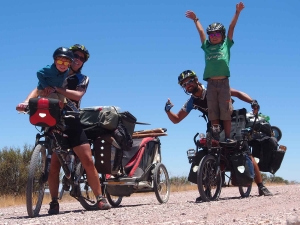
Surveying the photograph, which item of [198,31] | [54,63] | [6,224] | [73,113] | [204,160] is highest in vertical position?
[198,31]

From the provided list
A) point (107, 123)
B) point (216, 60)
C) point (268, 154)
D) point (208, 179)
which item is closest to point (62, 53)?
point (107, 123)

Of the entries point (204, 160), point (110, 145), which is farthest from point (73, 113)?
point (204, 160)

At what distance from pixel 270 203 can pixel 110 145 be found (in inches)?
91.7

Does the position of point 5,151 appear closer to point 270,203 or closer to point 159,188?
Result: point 159,188

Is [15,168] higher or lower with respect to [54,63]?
lower

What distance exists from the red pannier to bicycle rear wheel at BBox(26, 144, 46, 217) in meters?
→ 0.50

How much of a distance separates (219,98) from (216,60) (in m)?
0.61

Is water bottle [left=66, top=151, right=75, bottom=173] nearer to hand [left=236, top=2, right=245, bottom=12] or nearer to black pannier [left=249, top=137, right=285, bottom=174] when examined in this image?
hand [left=236, top=2, right=245, bottom=12]

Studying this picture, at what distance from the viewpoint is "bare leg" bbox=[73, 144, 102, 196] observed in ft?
22.0

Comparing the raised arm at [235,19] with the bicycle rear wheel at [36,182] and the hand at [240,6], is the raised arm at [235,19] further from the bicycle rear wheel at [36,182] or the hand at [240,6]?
the bicycle rear wheel at [36,182]

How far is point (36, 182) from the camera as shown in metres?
6.54

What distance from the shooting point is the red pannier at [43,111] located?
19.8 ft

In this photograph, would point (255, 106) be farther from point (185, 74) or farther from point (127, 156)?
point (127, 156)

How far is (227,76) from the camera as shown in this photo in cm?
847
